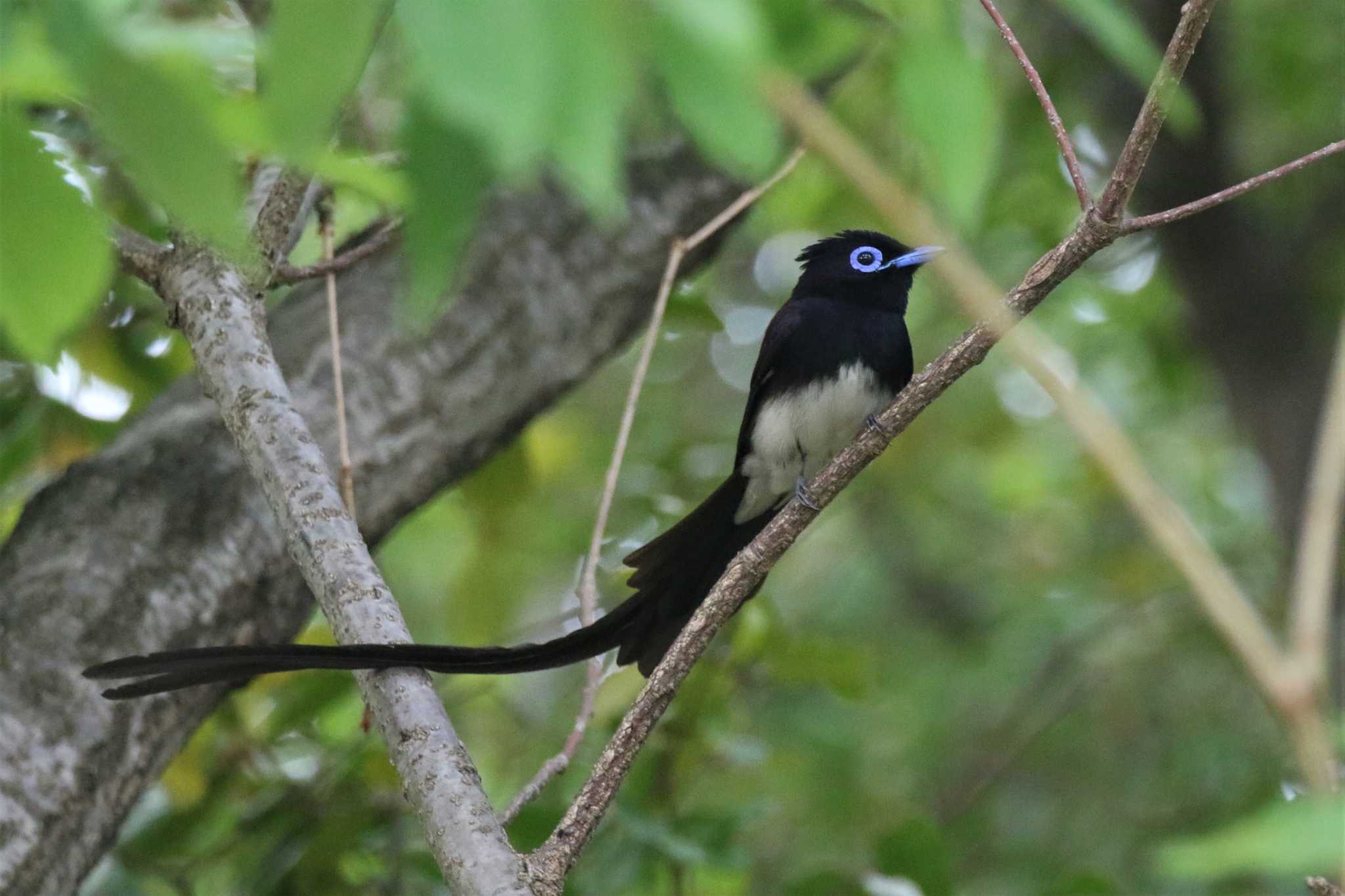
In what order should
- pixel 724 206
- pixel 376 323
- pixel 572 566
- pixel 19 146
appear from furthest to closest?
pixel 572 566 < pixel 724 206 < pixel 376 323 < pixel 19 146

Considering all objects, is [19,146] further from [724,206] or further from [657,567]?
→ [724,206]

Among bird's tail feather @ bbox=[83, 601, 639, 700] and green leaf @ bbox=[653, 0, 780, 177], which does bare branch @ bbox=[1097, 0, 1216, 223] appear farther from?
bird's tail feather @ bbox=[83, 601, 639, 700]

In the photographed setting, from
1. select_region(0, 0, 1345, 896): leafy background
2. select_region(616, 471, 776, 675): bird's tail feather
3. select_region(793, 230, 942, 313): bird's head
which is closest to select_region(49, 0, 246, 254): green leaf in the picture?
select_region(0, 0, 1345, 896): leafy background

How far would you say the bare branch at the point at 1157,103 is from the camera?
1.56 meters

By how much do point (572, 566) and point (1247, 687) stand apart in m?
2.63

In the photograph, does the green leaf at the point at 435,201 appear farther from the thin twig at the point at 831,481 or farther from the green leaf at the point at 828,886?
the green leaf at the point at 828,886

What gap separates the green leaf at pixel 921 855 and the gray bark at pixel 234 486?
4.19 feet

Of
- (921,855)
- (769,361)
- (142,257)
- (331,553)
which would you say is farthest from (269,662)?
(769,361)

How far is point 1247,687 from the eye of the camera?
5199mm

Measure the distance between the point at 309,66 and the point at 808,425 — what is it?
281cm

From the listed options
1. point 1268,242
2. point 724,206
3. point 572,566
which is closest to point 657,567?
point 724,206


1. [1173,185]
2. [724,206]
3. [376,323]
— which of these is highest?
[1173,185]

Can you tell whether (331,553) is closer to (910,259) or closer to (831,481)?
(831,481)

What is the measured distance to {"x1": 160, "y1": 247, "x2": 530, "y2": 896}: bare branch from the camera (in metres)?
1.79
